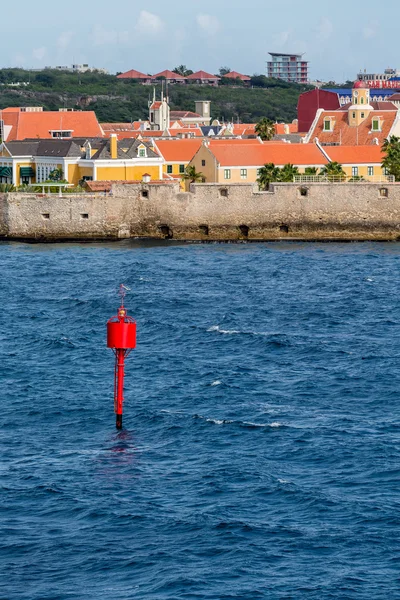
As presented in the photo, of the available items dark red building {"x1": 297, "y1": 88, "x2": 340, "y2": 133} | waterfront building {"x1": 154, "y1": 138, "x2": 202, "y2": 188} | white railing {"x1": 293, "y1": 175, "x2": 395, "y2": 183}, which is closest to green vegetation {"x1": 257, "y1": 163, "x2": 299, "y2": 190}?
white railing {"x1": 293, "y1": 175, "x2": 395, "y2": 183}

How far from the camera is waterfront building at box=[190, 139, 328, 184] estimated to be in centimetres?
7538

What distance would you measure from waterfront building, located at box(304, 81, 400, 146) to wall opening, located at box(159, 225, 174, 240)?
18307mm

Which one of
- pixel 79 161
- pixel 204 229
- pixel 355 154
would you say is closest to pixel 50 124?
A: pixel 79 161

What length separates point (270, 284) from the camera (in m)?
54.5

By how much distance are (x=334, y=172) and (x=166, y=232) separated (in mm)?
10971

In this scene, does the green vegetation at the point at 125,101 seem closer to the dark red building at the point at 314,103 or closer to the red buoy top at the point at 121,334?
the dark red building at the point at 314,103

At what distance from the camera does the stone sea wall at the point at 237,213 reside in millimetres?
68688

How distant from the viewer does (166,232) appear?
232ft

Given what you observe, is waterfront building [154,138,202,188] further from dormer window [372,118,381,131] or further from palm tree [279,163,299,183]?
dormer window [372,118,381,131]

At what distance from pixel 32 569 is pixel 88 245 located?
45972 mm

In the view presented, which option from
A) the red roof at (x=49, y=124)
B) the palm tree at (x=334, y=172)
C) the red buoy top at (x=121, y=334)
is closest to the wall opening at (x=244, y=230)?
the palm tree at (x=334, y=172)

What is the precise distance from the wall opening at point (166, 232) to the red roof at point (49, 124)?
99.5ft

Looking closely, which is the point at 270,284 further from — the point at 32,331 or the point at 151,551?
the point at 151,551

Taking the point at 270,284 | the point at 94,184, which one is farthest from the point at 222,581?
the point at 94,184
